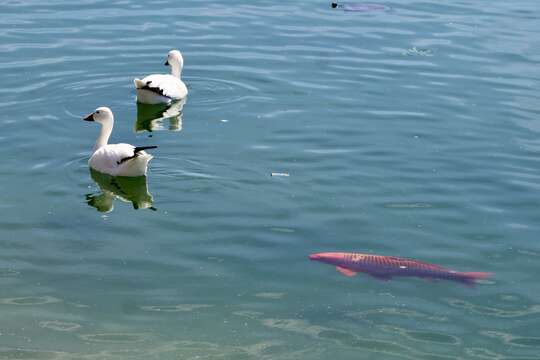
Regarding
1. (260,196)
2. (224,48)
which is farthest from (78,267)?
(224,48)

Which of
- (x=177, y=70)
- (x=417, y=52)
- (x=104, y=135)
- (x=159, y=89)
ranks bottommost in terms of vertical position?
(x=104, y=135)

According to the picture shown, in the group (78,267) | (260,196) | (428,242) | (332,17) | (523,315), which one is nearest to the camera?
(523,315)

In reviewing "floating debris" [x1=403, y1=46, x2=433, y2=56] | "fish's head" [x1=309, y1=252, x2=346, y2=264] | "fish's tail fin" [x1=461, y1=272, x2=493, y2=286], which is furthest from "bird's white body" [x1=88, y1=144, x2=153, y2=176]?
"floating debris" [x1=403, y1=46, x2=433, y2=56]

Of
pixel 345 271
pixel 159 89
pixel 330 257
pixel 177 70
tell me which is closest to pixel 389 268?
pixel 345 271

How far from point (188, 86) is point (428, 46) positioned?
15.9 feet

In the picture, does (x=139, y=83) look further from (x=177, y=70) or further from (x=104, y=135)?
(x=104, y=135)

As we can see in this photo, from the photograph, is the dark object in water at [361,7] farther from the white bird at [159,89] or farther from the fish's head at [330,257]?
the fish's head at [330,257]

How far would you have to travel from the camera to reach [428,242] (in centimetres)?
1149

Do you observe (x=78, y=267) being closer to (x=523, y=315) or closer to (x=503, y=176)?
(x=523, y=315)

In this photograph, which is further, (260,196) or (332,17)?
(332,17)

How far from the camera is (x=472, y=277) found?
34.9 feet

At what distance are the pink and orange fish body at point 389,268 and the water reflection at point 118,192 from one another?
259cm

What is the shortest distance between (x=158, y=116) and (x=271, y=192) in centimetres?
398

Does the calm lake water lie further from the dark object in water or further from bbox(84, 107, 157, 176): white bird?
the dark object in water
